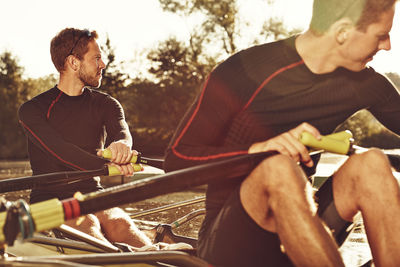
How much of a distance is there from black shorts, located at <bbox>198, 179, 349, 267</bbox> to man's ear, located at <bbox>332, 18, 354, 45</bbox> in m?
0.87

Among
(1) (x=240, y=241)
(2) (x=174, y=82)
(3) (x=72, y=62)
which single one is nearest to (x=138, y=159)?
(3) (x=72, y=62)

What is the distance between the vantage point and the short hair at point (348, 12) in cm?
260

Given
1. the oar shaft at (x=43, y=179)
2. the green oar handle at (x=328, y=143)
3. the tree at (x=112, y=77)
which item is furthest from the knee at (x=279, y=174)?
the tree at (x=112, y=77)

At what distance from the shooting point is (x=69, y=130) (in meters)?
4.66

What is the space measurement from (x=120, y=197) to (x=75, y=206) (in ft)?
0.64

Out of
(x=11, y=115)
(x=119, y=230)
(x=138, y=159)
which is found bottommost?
(x=119, y=230)

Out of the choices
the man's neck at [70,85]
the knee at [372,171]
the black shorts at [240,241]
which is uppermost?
the man's neck at [70,85]

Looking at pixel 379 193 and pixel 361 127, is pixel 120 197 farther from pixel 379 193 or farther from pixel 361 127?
pixel 361 127

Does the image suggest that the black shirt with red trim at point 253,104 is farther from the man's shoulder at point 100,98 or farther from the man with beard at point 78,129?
the man's shoulder at point 100,98

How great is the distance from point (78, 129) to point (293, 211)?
9.29 feet

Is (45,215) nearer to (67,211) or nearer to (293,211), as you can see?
(67,211)

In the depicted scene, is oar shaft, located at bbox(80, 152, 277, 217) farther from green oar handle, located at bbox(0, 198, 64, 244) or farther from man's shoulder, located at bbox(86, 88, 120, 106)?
man's shoulder, located at bbox(86, 88, 120, 106)

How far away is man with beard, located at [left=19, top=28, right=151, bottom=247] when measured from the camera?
168 inches

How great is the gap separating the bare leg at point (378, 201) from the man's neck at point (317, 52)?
48 cm
